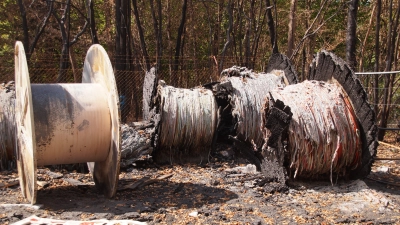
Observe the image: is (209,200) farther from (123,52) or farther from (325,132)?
(123,52)

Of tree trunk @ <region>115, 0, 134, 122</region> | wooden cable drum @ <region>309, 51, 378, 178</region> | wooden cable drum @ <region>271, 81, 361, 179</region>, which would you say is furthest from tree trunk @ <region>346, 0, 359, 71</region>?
tree trunk @ <region>115, 0, 134, 122</region>

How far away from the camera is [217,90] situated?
841cm

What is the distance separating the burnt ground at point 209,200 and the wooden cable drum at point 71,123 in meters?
0.30

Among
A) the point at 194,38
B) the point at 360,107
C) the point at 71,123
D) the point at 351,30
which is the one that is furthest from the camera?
the point at 194,38

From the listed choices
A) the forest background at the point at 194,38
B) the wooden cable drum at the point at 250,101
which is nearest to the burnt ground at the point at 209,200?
the wooden cable drum at the point at 250,101

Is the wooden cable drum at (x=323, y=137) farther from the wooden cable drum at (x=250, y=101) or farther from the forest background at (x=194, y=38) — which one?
the forest background at (x=194, y=38)

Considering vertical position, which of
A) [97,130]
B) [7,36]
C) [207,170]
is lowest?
[207,170]

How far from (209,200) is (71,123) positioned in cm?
185

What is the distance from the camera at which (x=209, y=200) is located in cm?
547

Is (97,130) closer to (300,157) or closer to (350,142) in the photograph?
(300,157)

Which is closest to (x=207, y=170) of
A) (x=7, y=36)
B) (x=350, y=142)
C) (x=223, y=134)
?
(x=223, y=134)

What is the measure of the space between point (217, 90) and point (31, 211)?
4389mm


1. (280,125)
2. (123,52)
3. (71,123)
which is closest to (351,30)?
(280,125)

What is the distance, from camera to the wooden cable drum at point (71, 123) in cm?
507
